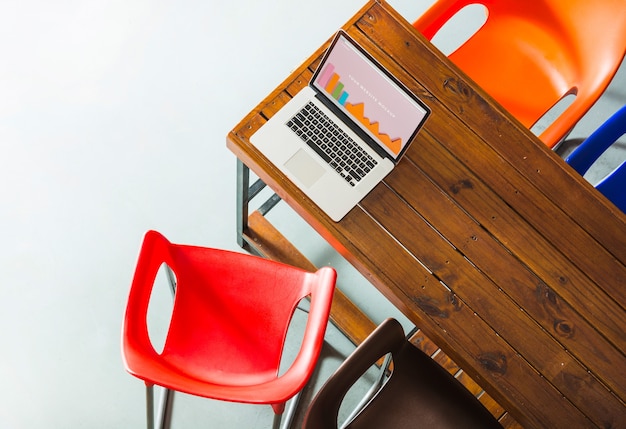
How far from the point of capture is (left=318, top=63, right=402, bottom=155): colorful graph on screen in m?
1.81

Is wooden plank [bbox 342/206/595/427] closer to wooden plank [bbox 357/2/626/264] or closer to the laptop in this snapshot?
the laptop

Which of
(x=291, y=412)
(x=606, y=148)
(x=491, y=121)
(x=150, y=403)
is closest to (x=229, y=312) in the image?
(x=150, y=403)

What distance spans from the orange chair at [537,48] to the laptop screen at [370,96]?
1.92 ft

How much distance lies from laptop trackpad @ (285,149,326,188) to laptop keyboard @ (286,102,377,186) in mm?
32

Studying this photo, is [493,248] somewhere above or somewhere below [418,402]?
above

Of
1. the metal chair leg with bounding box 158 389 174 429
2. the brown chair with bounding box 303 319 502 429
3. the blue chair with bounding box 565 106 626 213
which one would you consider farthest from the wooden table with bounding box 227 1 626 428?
the metal chair leg with bounding box 158 389 174 429

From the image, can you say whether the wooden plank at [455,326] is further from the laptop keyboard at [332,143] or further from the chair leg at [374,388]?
the chair leg at [374,388]

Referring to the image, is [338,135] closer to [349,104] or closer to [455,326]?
[349,104]

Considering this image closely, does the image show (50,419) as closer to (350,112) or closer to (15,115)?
(15,115)

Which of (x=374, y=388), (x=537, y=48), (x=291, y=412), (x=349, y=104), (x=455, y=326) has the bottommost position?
(x=291, y=412)

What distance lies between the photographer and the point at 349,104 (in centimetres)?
184

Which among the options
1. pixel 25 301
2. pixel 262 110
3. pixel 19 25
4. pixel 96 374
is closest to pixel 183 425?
pixel 96 374

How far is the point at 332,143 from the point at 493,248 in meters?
0.52

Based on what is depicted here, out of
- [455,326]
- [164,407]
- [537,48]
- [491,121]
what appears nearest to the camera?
[455,326]
